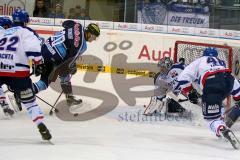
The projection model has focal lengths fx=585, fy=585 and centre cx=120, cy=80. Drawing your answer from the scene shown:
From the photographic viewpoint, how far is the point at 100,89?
9227mm

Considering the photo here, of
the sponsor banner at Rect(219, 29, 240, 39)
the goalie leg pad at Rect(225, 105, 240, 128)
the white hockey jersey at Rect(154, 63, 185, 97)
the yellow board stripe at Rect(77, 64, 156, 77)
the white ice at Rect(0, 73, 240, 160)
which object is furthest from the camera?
the sponsor banner at Rect(219, 29, 240, 39)

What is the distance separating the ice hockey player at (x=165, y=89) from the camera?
7.57 metres

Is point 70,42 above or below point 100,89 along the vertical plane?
above

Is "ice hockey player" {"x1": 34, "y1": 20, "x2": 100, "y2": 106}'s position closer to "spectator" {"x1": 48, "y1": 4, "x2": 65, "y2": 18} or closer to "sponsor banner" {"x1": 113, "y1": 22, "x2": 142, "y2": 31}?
"sponsor banner" {"x1": 113, "y1": 22, "x2": 142, "y2": 31}

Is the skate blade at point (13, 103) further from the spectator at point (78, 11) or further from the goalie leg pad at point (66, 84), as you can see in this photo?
the spectator at point (78, 11)

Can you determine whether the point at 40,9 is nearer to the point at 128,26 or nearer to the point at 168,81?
the point at 128,26

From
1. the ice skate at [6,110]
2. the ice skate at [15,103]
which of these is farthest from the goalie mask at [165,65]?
the ice skate at [6,110]

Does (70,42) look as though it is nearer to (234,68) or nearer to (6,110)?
(6,110)

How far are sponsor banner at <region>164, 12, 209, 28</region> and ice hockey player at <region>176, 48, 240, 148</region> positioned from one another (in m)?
4.88

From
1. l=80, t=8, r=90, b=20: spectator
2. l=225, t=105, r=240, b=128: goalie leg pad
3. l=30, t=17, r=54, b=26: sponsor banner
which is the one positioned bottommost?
l=225, t=105, r=240, b=128: goalie leg pad

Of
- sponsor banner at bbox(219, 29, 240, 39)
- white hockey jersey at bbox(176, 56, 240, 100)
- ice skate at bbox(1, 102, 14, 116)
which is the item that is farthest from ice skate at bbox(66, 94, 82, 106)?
sponsor banner at bbox(219, 29, 240, 39)

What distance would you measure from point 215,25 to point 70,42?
15.5ft

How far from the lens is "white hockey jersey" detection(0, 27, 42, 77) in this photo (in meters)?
5.51

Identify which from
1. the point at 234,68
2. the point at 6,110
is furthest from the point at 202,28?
the point at 6,110
